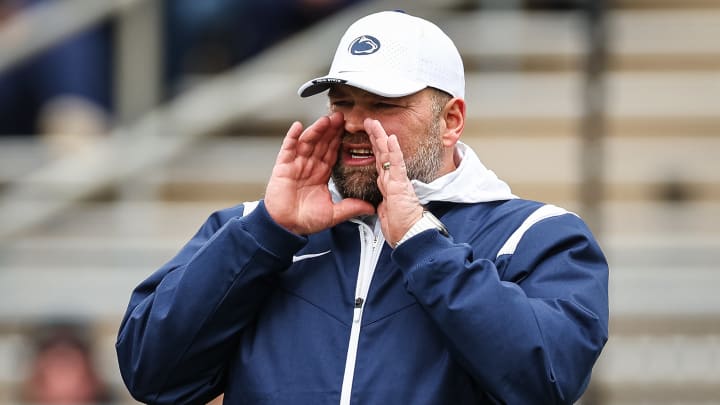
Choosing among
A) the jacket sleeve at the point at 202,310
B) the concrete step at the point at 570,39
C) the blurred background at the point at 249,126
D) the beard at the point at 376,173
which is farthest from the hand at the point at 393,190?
the concrete step at the point at 570,39

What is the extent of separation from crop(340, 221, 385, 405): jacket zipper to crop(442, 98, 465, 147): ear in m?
0.25

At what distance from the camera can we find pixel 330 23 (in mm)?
7691

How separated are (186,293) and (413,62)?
695 millimetres

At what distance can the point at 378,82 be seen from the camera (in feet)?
10.4

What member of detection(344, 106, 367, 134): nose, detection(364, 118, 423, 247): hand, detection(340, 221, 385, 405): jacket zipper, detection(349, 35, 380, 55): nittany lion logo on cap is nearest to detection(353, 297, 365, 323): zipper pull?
detection(340, 221, 385, 405): jacket zipper

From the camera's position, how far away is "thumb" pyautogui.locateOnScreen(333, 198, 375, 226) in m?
3.18

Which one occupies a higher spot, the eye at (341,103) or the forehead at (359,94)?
the forehead at (359,94)

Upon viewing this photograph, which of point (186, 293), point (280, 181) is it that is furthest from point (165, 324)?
point (280, 181)

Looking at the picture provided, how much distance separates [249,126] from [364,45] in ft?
15.0

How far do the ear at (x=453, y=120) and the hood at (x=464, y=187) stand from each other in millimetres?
58

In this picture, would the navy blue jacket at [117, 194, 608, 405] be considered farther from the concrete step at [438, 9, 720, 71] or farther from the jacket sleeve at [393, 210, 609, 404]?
the concrete step at [438, 9, 720, 71]

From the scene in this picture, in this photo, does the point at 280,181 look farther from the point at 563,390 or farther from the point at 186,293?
the point at 563,390

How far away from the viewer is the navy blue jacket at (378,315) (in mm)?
2873

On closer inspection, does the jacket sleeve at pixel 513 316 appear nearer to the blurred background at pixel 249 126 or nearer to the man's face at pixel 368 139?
the man's face at pixel 368 139
